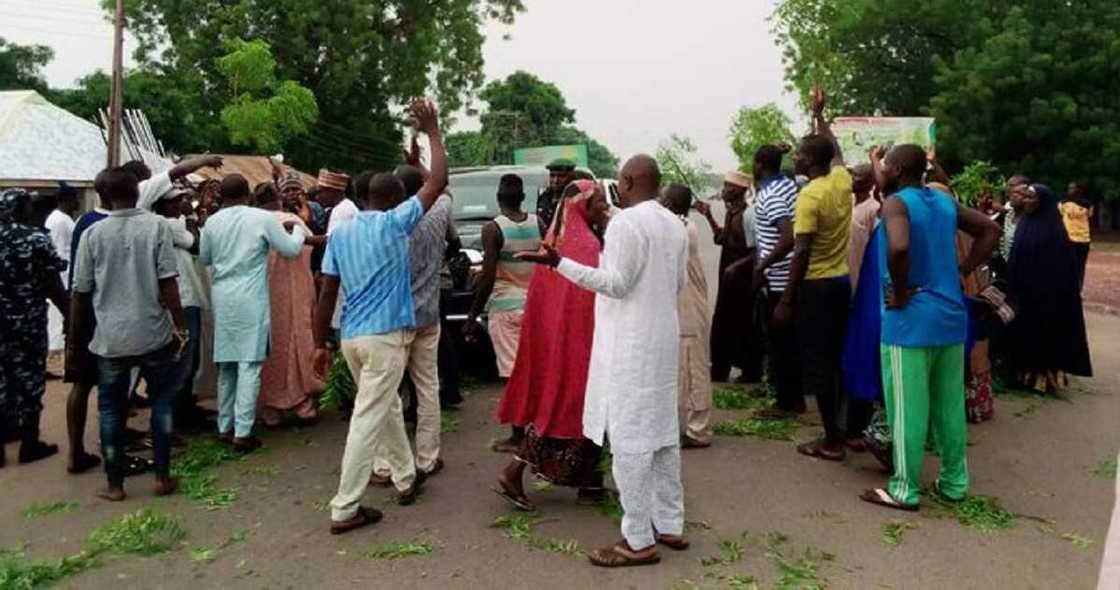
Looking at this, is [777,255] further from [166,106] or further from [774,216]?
[166,106]

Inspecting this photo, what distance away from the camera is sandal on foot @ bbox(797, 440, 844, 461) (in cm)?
586

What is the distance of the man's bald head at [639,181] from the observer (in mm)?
4223

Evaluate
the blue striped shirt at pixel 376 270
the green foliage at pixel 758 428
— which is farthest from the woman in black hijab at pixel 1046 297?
the blue striped shirt at pixel 376 270

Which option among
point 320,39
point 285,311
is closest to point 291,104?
point 320,39

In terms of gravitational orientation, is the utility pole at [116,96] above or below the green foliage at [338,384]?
above

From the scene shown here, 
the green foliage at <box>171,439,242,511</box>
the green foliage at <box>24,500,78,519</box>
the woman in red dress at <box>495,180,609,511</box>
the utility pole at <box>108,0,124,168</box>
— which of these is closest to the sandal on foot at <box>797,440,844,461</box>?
the woman in red dress at <box>495,180,609,511</box>

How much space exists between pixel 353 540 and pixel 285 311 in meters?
2.70

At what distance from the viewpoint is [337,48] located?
33031mm

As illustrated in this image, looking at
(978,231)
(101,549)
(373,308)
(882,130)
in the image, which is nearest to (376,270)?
(373,308)

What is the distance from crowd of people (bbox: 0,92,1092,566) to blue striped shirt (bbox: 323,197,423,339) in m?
0.01

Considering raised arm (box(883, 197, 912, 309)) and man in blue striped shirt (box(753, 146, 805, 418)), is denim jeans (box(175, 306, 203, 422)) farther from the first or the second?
raised arm (box(883, 197, 912, 309))

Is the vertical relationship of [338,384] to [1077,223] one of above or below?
below

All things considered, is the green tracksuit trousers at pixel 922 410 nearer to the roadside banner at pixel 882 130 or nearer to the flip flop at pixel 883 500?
the flip flop at pixel 883 500

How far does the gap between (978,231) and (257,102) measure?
2241 centimetres
